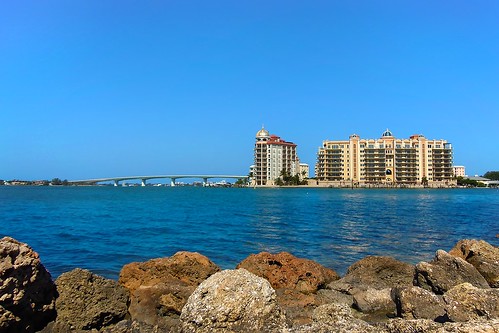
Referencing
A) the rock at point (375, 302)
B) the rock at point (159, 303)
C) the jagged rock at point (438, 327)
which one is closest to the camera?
the jagged rock at point (438, 327)

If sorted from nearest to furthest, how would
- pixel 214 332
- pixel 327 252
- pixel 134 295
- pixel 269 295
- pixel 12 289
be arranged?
1. pixel 214 332
2. pixel 269 295
3. pixel 12 289
4. pixel 134 295
5. pixel 327 252

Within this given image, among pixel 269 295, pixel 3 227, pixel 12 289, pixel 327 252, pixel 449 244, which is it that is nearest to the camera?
pixel 269 295

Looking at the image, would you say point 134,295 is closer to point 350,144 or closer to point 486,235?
point 486,235

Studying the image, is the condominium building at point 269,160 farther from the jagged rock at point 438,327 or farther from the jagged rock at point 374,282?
the jagged rock at point 438,327

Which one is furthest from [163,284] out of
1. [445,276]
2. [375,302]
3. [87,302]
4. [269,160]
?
[269,160]

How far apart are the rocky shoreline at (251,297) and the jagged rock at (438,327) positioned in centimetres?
1

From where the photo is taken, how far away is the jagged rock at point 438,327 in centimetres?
412

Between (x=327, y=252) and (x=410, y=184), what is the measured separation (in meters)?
161

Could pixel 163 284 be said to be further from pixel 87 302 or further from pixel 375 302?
pixel 375 302

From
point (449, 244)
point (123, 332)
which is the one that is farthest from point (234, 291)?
point (449, 244)

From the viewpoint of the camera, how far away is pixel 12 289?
7.34m

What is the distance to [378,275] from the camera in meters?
12.1

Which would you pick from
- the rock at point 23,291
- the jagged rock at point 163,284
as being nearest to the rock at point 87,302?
the rock at point 23,291

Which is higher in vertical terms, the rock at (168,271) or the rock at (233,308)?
the rock at (233,308)
